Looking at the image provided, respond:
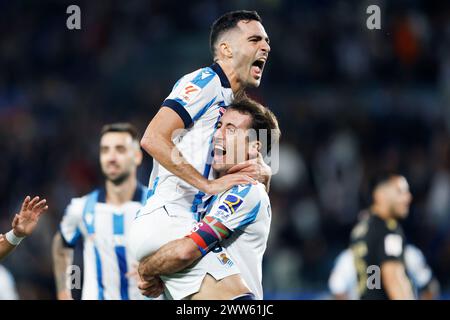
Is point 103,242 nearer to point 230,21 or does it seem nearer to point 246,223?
point 230,21

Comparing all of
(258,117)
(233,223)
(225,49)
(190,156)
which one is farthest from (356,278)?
(233,223)

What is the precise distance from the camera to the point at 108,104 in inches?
505

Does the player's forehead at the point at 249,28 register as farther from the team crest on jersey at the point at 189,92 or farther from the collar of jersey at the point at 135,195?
the collar of jersey at the point at 135,195

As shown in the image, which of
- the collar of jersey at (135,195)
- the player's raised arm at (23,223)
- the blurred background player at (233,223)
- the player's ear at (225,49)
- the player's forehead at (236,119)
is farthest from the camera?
the collar of jersey at (135,195)

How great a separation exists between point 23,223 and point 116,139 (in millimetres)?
2289

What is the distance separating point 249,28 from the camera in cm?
538

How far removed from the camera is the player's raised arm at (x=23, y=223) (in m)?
5.16

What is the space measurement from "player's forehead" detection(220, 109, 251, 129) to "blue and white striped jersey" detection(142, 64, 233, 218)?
7.6 inches

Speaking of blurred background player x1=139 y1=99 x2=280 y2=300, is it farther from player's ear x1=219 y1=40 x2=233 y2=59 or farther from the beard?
the beard

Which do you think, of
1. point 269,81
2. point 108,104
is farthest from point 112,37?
point 269,81

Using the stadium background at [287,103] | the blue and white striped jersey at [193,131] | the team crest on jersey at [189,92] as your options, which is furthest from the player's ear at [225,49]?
the stadium background at [287,103]

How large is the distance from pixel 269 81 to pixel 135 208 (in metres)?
6.15

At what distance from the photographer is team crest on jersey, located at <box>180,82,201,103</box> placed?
16.3ft

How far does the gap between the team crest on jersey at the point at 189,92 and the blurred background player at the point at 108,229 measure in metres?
2.30
